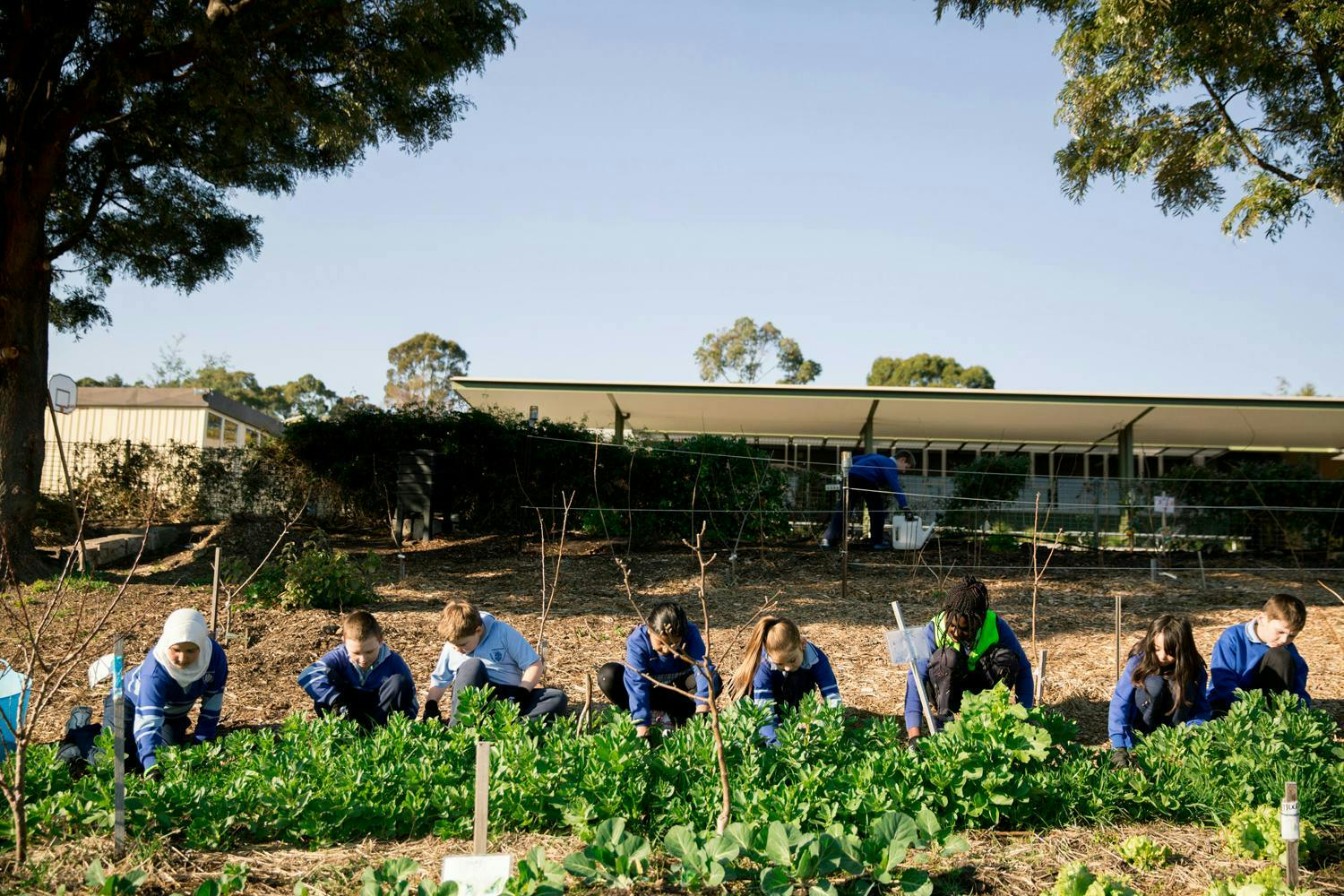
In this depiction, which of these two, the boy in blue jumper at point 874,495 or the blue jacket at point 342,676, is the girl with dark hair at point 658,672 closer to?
the blue jacket at point 342,676

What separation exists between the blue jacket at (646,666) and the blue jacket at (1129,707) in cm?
199

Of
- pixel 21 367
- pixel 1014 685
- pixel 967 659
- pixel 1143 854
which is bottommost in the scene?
pixel 1143 854

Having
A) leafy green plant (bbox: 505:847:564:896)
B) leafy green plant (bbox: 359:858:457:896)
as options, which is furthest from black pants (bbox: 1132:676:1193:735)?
leafy green plant (bbox: 359:858:457:896)

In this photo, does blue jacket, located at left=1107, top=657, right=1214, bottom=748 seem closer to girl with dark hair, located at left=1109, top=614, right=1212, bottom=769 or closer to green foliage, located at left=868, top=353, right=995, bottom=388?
girl with dark hair, located at left=1109, top=614, right=1212, bottom=769

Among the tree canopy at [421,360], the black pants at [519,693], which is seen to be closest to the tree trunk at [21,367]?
the black pants at [519,693]

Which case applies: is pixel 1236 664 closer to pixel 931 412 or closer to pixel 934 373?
pixel 931 412

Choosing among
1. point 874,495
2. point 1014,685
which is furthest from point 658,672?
point 874,495

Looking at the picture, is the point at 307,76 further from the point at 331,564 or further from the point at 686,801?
the point at 686,801

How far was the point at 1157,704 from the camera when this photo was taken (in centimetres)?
484

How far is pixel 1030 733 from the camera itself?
11.9 feet

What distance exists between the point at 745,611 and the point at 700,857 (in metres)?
5.31

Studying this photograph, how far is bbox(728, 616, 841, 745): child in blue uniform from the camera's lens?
4.74 meters

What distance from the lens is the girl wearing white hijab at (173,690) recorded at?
4.38m

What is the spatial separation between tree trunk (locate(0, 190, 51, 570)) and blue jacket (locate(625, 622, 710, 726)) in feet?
22.6
